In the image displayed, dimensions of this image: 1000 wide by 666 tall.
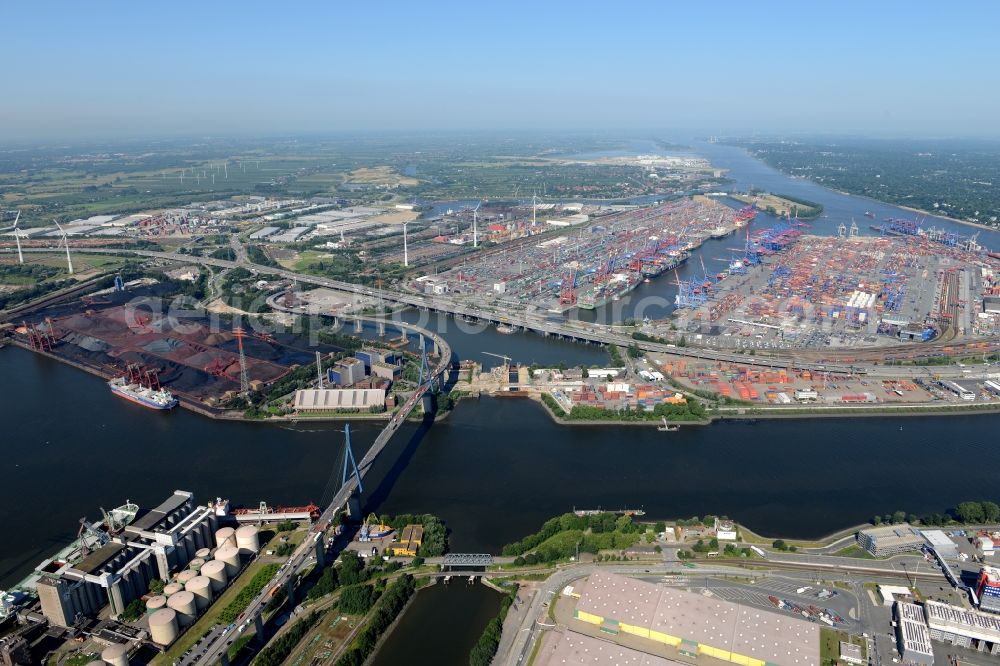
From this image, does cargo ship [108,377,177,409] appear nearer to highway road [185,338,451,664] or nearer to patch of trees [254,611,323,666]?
highway road [185,338,451,664]

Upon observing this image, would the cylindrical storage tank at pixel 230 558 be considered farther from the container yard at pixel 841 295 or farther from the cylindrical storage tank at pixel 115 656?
the container yard at pixel 841 295

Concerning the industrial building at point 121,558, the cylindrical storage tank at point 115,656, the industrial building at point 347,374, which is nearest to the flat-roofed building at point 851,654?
the cylindrical storage tank at point 115,656

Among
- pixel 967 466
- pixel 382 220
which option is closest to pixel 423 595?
pixel 967 466

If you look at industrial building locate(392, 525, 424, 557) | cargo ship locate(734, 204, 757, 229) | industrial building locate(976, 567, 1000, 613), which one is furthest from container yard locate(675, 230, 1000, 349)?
industrial building locate(392, 525, 424, 557)

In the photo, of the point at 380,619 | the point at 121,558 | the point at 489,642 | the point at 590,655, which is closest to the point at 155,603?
the point at 121,558

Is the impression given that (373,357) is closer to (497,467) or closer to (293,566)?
(497,467)

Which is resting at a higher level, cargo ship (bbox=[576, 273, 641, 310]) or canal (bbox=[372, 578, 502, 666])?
cargo ship (bbox=[576, 273, 641, 310])
